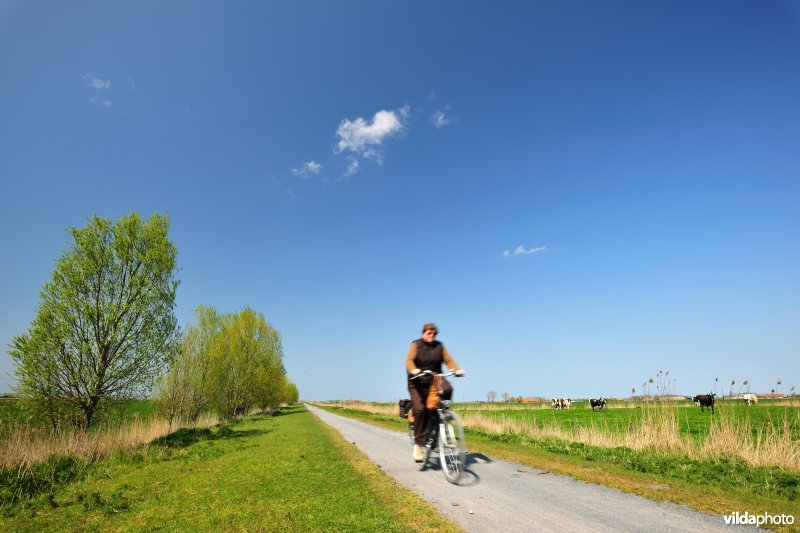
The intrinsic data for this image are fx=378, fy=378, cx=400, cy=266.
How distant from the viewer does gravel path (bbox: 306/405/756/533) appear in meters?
5.04

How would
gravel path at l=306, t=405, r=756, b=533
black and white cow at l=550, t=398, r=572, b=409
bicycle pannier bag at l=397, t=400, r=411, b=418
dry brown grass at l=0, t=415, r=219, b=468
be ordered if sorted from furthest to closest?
black and white cow at l=550, t=398, r=572, b=409, dry brown grass at l=0, t=415, r=219, b=468, bicycle pannier bag at l=397, t=400, r=411, b=418, gravel path at l=306, t=405, r=756, b=533

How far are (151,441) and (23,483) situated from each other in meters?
9.06

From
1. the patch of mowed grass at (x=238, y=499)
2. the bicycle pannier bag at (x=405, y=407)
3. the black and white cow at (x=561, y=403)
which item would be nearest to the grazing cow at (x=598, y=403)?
the black and white cow at (x=561, y=403)

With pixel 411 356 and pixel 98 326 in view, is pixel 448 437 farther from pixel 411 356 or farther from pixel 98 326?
pixel 98 326

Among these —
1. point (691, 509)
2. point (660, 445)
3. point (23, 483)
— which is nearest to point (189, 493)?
point (23, 483)

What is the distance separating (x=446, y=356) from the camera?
325 inches

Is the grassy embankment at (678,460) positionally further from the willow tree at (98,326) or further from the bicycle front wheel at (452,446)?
the willow tree at (98,326)

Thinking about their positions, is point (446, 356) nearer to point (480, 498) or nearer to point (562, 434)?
point (480, 498)

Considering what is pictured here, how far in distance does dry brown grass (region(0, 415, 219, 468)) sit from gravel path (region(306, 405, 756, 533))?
1233 cm

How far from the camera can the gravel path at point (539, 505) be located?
504 centimetres

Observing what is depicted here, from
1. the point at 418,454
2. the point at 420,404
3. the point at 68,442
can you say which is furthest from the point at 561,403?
the point at 68,442

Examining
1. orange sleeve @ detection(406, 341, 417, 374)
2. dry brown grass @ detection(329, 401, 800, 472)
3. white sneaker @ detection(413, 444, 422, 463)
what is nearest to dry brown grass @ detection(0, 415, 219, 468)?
white sneaker @ detection(413, 444, 422, 463)

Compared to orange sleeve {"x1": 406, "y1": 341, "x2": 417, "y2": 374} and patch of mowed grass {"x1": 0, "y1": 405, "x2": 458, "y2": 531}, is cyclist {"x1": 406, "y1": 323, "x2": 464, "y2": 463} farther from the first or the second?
patch of mowed grass {"x1": 0, "y1": 405, "x2": 458, "y2": 531}

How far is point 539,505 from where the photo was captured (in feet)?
19.8
